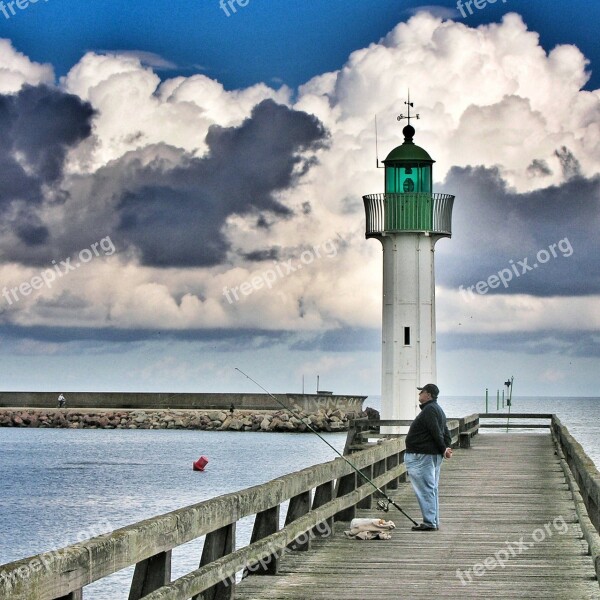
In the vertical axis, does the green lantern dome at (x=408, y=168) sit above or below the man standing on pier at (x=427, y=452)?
above

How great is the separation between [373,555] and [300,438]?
76619 millimetres

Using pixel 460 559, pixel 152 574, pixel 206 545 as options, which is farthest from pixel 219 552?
pixel 460 559

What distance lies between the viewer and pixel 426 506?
1235 cm

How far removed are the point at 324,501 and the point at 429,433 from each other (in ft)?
5.23

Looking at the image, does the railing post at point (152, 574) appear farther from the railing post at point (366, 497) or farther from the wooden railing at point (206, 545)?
the railing post at point (366, 497)

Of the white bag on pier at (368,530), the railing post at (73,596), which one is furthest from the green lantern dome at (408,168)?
the railing post at (73,596)

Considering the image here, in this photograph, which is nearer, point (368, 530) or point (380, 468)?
point (368, 530)

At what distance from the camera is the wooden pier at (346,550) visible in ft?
19.4

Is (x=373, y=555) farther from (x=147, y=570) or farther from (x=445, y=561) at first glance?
(x=147, y=570)

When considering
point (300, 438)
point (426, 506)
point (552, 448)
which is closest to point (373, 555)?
point (426, 506)

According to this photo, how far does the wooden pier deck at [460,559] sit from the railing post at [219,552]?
36 cm

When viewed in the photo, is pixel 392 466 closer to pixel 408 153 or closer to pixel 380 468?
pixel 380 468

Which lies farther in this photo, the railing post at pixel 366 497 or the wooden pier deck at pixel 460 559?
the railing post at pixel 366 497

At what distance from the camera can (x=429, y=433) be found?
40.7ft
